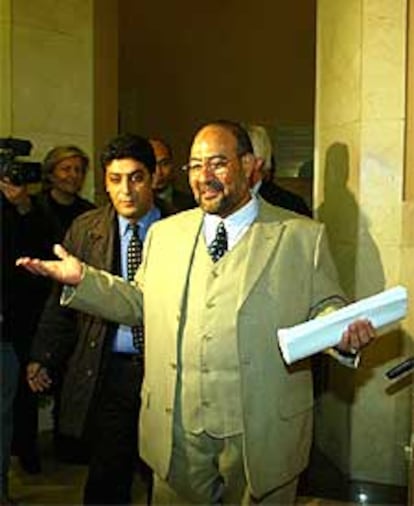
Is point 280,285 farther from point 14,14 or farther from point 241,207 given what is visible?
point 14,14

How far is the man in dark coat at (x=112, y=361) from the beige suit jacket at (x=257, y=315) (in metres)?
0.31

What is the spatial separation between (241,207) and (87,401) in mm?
735

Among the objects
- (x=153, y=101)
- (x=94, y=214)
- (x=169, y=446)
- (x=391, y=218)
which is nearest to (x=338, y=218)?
(x=391, y=218)

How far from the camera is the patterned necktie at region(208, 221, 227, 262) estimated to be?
184 cm

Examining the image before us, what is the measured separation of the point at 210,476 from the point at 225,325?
354mm

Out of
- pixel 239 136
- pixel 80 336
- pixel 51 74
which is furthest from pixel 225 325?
pixel 51 74

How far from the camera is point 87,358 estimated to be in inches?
87.4

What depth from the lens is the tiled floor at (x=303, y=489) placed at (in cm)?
275

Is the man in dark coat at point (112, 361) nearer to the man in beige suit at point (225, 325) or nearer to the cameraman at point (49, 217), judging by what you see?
the man in beige suit at point (225, 325)

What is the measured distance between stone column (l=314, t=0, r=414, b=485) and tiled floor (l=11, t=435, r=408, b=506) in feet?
0.15

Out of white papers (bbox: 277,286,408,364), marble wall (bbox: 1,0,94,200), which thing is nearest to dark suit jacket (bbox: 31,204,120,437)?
white papers (bbox: 277,286,408,364)

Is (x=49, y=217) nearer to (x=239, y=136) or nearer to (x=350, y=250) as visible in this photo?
(x=350, y=250)

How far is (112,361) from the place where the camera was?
87.7 inches

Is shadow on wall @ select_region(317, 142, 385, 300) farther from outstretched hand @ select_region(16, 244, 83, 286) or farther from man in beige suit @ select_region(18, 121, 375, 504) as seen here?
outstretched hand @ select_region(16, 244, 83, 286)
